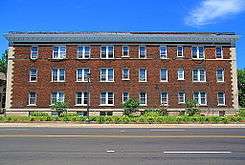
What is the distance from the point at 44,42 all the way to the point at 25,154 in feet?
114

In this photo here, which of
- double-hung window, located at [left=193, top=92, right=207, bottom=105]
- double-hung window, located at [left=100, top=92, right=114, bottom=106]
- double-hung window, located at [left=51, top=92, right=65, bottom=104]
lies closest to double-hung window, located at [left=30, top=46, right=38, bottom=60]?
double-hung window, located at [left=51, top=92, right=65, bottom=104]

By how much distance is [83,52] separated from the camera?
142 ft

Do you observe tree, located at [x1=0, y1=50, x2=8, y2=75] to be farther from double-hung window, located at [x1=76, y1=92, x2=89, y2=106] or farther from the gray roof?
double-hung window, located at [x1=76, y1=92, x2=89, y2=106]

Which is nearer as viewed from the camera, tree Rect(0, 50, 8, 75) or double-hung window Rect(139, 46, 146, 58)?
double-hung window Rect(139, 46, 146, 58)

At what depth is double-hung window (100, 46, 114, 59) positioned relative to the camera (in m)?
43.3

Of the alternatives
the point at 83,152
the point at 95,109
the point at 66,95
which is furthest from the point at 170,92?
the point at 83,152

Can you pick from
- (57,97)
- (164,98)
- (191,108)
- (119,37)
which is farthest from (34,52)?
(191,108)

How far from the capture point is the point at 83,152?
10.6m

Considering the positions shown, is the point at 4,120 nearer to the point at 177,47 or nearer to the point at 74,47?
the point at 74,47

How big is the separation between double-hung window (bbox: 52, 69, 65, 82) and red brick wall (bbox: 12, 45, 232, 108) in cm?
54

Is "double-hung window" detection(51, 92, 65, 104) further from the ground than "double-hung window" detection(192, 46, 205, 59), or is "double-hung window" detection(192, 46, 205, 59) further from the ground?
"double-hung window" detection(192, 46, 205, 59)

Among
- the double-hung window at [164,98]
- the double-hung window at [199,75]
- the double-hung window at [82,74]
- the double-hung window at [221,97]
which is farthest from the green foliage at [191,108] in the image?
the double-hung window at [82,74]

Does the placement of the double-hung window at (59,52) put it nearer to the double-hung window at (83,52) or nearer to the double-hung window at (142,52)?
the double-hung window at (83,52)

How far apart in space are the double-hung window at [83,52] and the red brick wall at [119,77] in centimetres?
55
